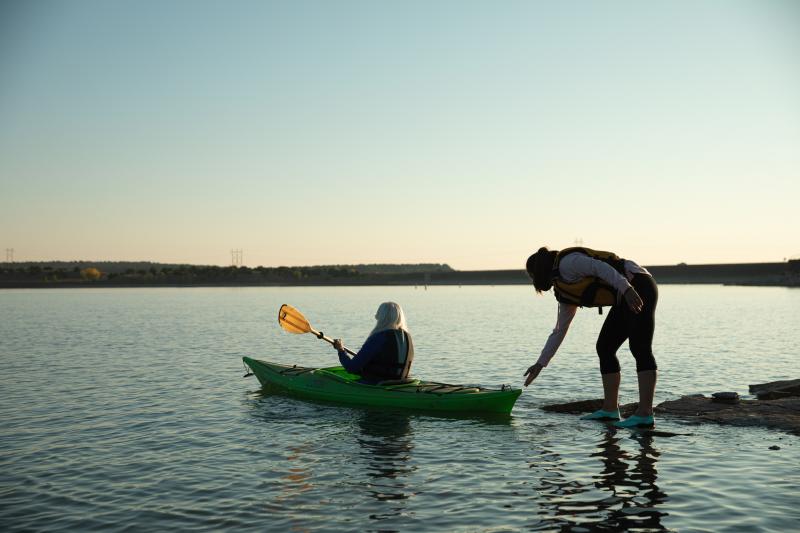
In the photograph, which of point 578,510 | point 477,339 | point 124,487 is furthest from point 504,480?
Answer: point 477,339

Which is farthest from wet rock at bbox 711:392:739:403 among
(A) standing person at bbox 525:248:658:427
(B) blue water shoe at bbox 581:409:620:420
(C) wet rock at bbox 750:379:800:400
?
(A) standing person at bbox 525:248:658:427

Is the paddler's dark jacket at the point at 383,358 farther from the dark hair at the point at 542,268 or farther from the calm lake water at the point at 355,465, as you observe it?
the dark hair at the point at 542,268

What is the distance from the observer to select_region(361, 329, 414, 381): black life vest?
11.6 meters

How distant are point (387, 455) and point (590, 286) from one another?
11.2 feet

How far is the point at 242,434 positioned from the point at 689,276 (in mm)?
153177

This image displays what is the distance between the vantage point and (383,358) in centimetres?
1197

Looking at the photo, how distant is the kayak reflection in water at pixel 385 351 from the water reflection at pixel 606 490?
3.36 m

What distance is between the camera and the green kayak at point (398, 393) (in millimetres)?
11406

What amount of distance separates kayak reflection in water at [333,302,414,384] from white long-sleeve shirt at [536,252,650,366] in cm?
281

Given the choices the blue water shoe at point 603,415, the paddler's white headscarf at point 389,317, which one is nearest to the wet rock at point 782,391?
the blue water shoe at point 603,415

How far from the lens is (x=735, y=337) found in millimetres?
31203

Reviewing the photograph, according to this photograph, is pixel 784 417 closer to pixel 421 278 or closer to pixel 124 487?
pixel 124 487

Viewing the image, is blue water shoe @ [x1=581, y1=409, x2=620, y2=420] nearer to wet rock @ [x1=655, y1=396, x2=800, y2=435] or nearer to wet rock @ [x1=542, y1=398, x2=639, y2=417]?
wet rock @ [x1=542, y1=398, x2=639, y2=417]

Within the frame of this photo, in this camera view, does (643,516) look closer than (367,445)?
Yes
